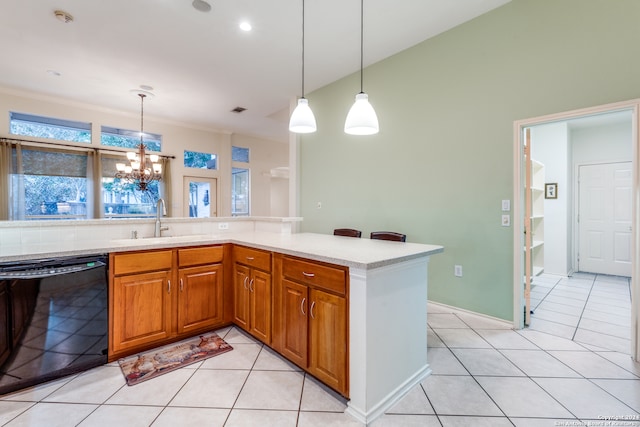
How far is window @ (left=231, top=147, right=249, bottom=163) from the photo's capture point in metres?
7.88

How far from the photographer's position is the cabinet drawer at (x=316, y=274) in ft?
5.56

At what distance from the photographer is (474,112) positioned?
3.02 meters

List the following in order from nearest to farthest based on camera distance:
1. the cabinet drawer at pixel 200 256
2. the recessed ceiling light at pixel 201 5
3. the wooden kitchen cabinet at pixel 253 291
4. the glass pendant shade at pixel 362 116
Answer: the glass pendant shade at pixel 362 116
the wooden kitchen cabinet at pixel 253 291
the cabinet drawer at pixel 200 256
the recessed ceiling light at pixel 201 5

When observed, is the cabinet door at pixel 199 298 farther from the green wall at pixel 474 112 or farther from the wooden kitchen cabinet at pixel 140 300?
the green wall at pixel 474 112

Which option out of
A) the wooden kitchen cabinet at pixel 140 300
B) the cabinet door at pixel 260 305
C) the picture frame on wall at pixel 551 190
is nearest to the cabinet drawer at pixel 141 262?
A: the wooden kitchen cabinet at pixel 140 300

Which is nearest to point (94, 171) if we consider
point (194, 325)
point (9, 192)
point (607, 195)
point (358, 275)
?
point (9, 192)

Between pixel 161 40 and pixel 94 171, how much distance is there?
11.4ft

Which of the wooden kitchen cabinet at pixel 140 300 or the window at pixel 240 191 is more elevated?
the window at pixel 240 191

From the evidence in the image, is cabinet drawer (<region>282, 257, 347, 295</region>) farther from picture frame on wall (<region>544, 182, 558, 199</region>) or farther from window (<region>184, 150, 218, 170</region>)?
window (<region>184, 150, 218, 170</region>)

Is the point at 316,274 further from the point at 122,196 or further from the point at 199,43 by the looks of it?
the point at 122,196

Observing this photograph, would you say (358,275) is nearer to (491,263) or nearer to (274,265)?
(274,265)

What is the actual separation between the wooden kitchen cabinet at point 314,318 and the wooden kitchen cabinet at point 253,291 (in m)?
0.14

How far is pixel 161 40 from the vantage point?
3.41 m

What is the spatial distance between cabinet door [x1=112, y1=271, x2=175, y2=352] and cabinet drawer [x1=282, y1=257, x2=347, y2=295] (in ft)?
3.52
